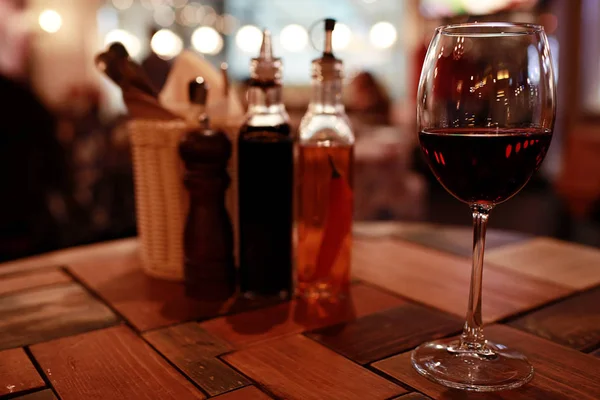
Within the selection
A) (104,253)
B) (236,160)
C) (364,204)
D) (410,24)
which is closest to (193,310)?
(236,160)

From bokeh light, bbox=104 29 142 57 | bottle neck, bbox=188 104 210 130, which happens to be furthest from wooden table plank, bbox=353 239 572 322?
bokeh light, bbox=104 29 142 57

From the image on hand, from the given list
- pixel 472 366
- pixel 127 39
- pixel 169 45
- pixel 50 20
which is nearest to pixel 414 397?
pixel 472 366

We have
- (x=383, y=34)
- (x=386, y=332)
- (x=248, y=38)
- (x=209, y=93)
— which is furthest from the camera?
(x=383, y=34)

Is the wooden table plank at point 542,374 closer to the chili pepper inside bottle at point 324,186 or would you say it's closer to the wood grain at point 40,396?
the chili pepper inside bottle at point 324,186

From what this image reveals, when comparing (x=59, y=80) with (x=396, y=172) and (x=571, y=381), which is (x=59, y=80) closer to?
(x=396, y=172)

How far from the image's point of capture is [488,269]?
3.06 ft

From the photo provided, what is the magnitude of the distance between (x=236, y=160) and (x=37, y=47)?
576 centimetres

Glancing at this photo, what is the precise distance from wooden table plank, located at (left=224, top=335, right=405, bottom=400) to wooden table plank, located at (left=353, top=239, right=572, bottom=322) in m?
0.22

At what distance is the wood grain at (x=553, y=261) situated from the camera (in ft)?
2.90

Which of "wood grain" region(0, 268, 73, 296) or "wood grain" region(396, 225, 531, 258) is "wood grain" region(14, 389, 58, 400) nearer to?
"wood grain" region(0, 268, 73, 296)

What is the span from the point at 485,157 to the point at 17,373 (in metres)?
0.49

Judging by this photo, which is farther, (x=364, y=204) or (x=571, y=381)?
(x=364, y=204)

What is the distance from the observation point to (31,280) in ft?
2.83

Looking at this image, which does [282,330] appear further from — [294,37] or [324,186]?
[294,37]
